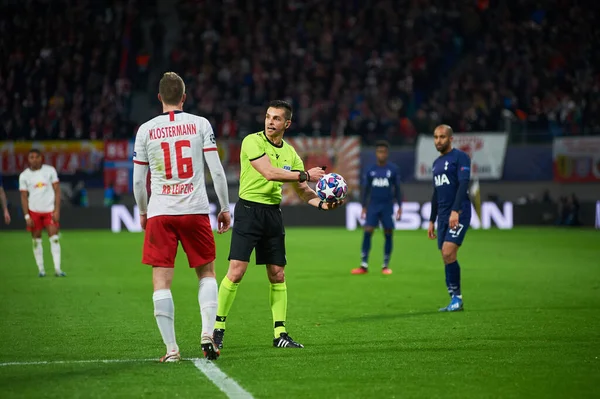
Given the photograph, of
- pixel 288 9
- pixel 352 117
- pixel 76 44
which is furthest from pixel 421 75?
pixel 76 44

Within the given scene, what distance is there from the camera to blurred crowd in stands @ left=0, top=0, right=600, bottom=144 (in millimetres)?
35406

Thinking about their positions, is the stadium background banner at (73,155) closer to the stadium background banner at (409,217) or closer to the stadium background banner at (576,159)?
the stadium background banner at (409,217)

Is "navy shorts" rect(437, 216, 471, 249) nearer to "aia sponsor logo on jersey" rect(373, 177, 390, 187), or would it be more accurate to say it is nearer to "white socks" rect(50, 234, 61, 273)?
"aia sponsor logo on jersey" rect(373, 177, 390, 187)

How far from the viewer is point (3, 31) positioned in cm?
3922

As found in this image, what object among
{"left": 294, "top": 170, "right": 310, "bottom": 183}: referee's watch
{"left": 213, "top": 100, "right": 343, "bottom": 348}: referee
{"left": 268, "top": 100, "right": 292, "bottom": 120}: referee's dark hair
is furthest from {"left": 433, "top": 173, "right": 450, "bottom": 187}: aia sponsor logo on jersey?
{"left": 294, "top": 170, "right": 310, "bottom": 183}: referee's watch

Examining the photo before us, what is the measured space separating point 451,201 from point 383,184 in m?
6.76

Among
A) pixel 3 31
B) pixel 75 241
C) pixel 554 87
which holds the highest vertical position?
pixel 3 31

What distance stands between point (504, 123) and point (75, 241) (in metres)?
16.0

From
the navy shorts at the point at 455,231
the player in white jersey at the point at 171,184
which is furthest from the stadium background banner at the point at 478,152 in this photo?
the player in white jersey at the point at 171,184

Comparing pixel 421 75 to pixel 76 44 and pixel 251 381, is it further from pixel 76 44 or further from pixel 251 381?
pixel 251 381

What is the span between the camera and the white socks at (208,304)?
7902 mm

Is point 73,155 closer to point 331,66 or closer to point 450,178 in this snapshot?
point 331,66

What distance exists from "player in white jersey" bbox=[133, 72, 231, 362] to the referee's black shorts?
37.3 inches

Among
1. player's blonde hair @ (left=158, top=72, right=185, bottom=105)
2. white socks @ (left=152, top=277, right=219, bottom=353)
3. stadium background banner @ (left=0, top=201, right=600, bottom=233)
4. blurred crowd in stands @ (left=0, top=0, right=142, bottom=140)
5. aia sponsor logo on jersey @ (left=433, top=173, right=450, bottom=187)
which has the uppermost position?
blurred crowd in stands @ (left=0, top=0, right=142, bottom=140)
